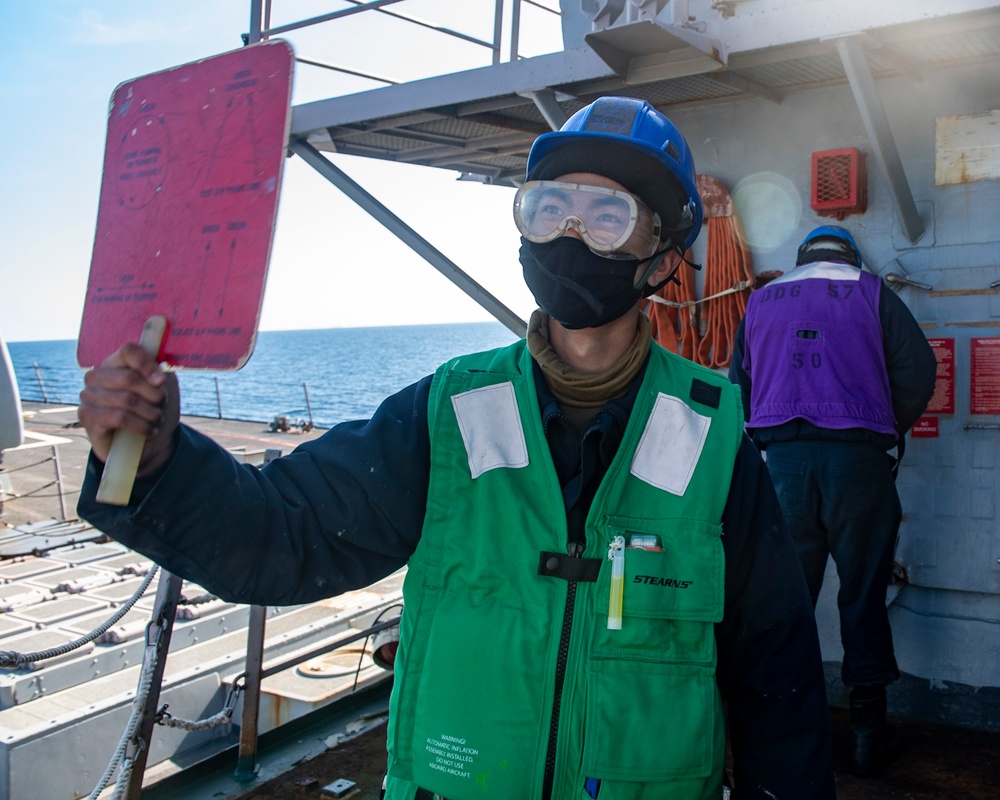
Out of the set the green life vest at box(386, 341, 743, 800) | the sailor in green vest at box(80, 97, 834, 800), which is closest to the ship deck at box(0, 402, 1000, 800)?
the sailor in green vest at box(80, 97, 834, 800)

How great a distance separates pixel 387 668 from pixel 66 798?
1.59m

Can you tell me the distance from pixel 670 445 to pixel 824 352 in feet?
8.44

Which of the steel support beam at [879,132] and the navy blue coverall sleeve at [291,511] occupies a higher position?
the steel support beam at [879,132]

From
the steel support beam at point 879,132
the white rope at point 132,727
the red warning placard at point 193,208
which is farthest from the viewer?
the steel support beam at point 879,132

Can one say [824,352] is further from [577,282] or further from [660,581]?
[660,581]

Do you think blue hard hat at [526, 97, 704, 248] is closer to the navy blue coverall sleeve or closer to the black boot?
the navy blue coverall sleeve

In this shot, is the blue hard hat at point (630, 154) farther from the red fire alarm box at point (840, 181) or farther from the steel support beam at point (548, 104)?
the red fire alarm box at point (840, 181)

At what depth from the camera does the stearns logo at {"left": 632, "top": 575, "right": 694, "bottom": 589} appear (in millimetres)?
1685

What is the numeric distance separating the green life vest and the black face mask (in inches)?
7.7

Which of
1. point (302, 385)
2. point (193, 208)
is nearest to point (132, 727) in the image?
point (193, 208)

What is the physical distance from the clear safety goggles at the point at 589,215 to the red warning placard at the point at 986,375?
3.24 meters

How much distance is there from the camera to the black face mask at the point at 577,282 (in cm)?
185

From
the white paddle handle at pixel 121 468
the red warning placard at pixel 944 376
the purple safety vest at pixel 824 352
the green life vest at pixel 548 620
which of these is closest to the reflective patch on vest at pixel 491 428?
the green life vest at pixel 548 620

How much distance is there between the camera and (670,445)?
1800mm
